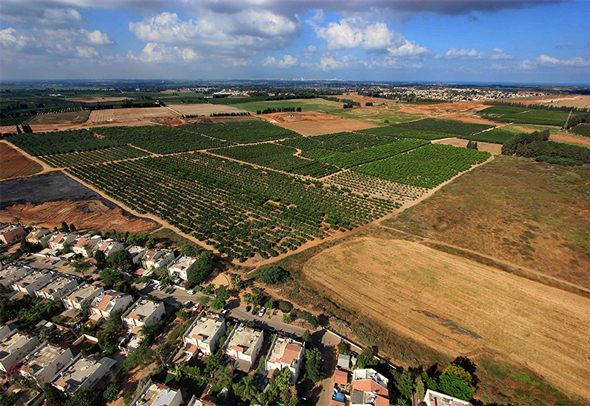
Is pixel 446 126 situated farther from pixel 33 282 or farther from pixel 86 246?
pixel 33 282

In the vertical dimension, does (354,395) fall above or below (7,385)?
above

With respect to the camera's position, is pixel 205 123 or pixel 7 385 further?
pixel 205 123

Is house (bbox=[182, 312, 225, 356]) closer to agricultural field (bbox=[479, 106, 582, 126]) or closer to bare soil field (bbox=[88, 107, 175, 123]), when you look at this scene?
bare soil field (bbox=[88, 107, 175, 123])

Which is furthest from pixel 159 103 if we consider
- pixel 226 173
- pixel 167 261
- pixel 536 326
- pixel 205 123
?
pixel 536 326

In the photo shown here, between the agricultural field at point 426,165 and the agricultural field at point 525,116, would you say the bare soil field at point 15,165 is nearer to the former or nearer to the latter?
the agricultural field at point 426,165

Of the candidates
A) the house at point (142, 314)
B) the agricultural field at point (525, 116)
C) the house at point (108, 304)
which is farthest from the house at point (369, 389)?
the agricultural field at point (525, 116)

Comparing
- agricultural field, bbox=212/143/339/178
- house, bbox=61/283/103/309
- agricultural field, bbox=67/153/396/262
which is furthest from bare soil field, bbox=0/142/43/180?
house, bbox=61/283/103/309

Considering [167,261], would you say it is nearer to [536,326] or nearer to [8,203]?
[536,326]
